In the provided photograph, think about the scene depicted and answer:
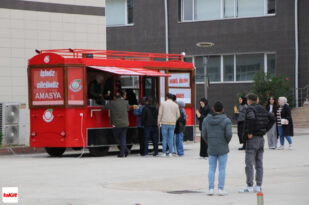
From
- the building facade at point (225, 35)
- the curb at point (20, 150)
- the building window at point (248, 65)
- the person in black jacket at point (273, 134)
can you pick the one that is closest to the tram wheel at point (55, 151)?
the curb at point (20, 150)

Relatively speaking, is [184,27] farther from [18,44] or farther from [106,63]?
[106,63]

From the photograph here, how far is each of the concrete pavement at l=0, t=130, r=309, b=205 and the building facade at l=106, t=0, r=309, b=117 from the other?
1857cm

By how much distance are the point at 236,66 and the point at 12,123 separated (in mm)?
19178

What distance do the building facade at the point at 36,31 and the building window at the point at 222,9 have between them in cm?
1451

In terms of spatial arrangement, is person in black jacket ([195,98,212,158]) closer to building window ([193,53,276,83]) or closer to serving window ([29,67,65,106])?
serving window ([29,67,65,106])

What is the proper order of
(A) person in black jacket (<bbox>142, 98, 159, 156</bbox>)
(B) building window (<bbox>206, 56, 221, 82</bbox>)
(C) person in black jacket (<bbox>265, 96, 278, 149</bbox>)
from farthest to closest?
(B) building window (<bbox>206, 56, 221, 82</bbox>), (C) person in black jacket (<bbox>265, 96, 278, 149</bbox>), (A) person in black jacket (<bbox>142, 98, 159, 156</bbox>)

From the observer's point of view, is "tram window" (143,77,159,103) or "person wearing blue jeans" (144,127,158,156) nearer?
"person wearing blue jeans" (144,127,158,156)

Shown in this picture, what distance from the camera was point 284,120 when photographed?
71.0 feet

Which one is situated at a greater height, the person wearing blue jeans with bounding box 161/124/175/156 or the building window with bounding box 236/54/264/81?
the building window with bounding box 236/54/264/81

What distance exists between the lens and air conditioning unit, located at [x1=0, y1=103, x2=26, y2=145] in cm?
2214

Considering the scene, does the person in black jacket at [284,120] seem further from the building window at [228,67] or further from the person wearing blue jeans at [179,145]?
the building window at [228,67]

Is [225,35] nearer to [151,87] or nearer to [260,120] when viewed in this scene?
[151,87]

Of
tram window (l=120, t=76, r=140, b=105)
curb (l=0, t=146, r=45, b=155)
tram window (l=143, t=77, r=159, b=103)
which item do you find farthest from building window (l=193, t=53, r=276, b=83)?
curb (l=0, t=146, r=45, b=155)

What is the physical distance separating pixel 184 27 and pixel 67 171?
84.2 feet
